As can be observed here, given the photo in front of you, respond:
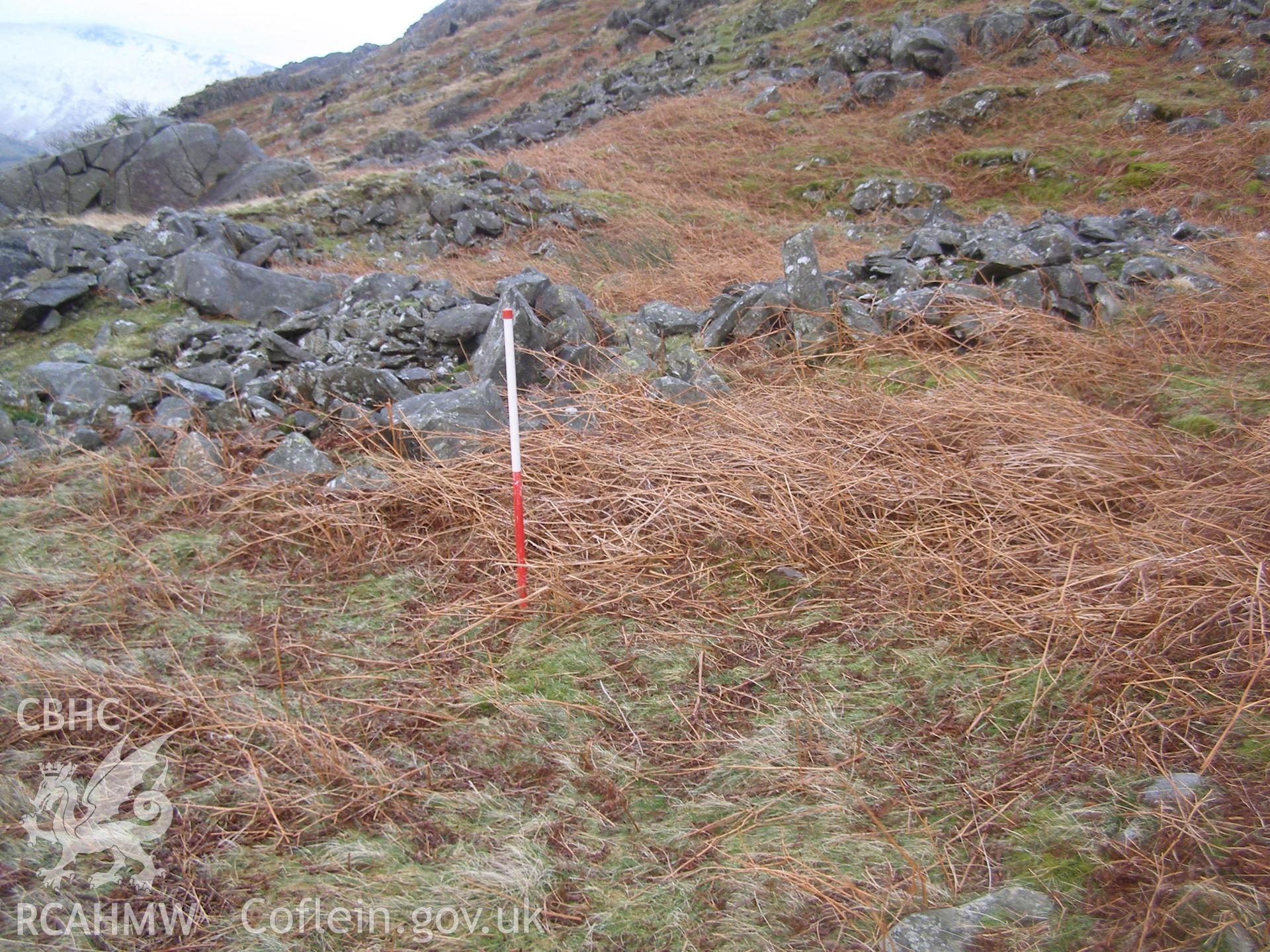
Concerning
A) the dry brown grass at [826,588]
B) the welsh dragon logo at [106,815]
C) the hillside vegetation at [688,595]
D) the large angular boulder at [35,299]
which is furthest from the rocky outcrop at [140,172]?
the welsh dragon logo at [106,815]

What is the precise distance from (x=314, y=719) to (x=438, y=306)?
3.71 meters

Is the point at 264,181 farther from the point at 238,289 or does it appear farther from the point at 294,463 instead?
the point at 294,463

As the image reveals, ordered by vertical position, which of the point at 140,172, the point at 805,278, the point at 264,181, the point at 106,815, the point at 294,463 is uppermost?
the point at 140,172

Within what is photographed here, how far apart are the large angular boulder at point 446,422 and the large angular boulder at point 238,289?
320cm

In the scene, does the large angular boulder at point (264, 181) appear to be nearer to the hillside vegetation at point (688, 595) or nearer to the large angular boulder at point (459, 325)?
the hillside vegetation at point (688, 595)

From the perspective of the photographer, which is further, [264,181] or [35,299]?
[264,181]

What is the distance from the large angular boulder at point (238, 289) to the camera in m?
6.59

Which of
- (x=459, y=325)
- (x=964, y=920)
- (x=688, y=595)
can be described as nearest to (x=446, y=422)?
(x=459, y=325)

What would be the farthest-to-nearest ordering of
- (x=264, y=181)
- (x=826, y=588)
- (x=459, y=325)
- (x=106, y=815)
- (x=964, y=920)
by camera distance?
(x=264, y=181)
(x=459, y=325)
(x=826, y=588)
(x=106, y=815)
(x=964, y=920)

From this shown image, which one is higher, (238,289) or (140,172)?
(140,172)

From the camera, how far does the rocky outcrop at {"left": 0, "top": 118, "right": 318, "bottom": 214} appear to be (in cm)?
1507

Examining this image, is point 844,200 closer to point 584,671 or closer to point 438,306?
point 438,306

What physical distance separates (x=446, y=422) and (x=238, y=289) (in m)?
4.05

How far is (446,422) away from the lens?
3840mm
